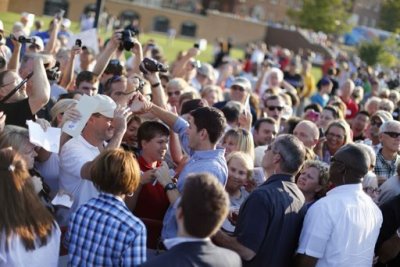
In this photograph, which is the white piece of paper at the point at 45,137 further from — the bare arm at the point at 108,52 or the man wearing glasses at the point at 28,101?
the bare arm at the point at 108,52

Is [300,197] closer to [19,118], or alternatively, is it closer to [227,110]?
[19,118]

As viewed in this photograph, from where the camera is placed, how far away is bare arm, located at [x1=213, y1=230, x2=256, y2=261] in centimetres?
497

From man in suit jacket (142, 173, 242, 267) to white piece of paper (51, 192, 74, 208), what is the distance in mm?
1447

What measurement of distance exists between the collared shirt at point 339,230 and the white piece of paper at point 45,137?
1.93 metres

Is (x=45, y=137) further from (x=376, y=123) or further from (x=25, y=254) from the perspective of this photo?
(x=376, y=123)

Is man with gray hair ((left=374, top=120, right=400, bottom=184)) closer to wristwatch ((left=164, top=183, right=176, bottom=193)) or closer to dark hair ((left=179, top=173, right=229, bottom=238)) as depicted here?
wristwatch ((left=164, top=183, right=176, bottom=193))

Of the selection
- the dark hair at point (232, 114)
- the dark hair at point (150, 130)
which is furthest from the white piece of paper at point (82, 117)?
the dark hair at point (232, 114)

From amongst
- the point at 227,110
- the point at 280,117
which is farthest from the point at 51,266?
the point at 280,117

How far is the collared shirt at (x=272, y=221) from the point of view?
497 cm

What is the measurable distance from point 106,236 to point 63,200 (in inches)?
40.7

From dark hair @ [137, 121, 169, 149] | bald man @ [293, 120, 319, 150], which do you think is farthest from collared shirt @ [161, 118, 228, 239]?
bald man @ [293, 120, 319, 150]

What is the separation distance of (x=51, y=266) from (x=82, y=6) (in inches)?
2017

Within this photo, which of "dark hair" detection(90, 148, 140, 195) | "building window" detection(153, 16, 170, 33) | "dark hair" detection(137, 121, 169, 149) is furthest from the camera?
"building window" detection(153, 16, 170, 33)

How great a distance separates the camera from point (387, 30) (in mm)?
61000
